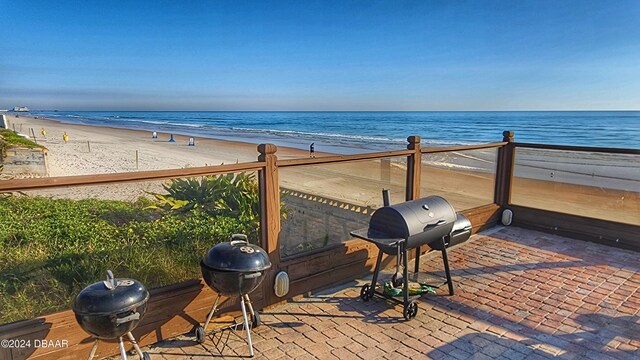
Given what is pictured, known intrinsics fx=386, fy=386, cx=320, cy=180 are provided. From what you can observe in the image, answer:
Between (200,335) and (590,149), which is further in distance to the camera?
(590,149)

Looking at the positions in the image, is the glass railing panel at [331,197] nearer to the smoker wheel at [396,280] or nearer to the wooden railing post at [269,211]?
the wooden railing post at [269,211]

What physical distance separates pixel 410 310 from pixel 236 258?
5.27 feet

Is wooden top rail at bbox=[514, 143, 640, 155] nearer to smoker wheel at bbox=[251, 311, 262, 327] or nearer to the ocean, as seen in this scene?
smoker wheel at bbox=[251, 311, 262, 327]

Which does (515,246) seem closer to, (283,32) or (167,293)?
(167,293)

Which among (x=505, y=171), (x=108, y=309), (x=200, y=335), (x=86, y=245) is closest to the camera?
(x=108, y=309)

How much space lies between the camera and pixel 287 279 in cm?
349

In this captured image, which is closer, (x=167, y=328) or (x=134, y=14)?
(x=167, y=328)

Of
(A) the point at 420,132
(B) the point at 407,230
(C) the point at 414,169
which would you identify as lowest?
(A) the point at 420,132

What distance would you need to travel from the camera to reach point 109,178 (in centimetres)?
256

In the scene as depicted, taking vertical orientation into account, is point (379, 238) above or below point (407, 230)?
below

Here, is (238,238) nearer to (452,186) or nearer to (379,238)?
(379,238)

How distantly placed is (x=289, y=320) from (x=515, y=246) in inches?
133

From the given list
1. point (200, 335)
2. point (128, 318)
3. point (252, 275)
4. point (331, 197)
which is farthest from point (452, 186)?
point (128, 318)

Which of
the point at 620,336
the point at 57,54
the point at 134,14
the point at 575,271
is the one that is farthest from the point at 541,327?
the point at 57,54
